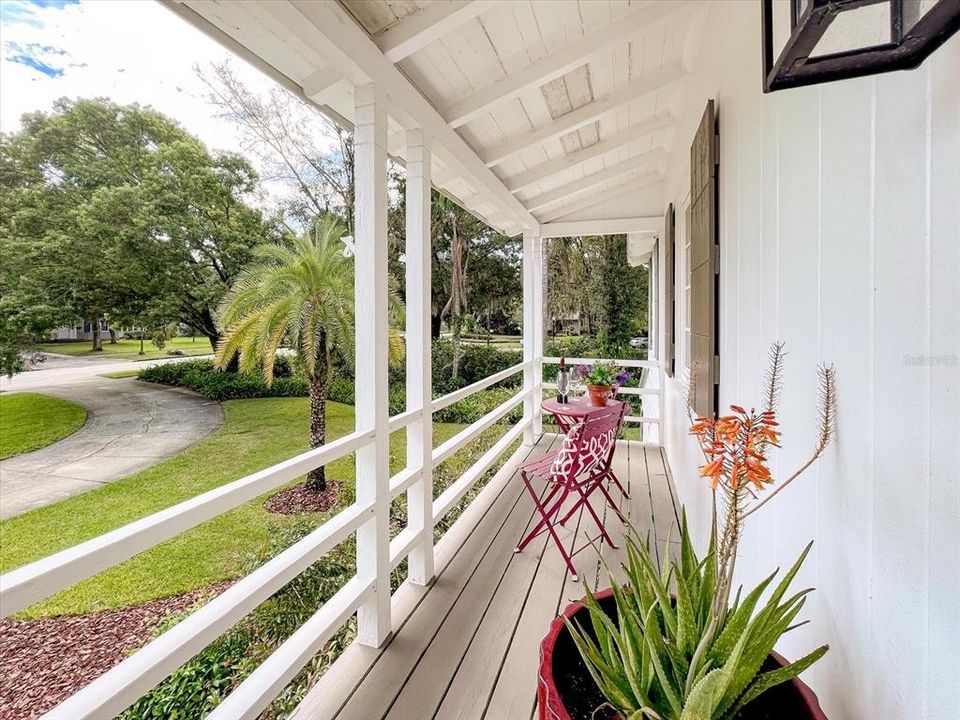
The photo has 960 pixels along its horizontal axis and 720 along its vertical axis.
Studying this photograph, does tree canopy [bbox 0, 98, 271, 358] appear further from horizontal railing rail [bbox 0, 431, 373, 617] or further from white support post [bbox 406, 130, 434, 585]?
white support post [bbox 406, 130, 434, 585]

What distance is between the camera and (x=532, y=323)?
5.18 metres

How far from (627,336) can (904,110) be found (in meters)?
8.33

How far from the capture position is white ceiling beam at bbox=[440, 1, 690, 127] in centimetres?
207

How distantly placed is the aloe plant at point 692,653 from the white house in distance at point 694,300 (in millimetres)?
148

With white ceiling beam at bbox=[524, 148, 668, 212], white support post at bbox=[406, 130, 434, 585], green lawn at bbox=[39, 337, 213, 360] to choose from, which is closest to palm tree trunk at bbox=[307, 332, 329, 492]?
green lawn at bbox=[39, 337, 213, 360]

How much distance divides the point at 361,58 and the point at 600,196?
370cm

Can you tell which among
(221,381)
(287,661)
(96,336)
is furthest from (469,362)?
(287,661)

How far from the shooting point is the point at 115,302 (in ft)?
6.44

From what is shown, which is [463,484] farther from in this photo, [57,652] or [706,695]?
[706,695]

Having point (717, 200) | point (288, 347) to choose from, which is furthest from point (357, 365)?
point (288, 347)

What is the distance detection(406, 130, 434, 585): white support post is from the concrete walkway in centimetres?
124

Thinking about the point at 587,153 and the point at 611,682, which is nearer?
the point at 611,682

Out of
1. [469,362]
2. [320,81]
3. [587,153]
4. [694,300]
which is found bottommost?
[469,362]

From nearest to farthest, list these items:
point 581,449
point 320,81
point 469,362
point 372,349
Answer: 1. point 320,81
2. point 372,349
3. point 581,449
4. point 469,362
